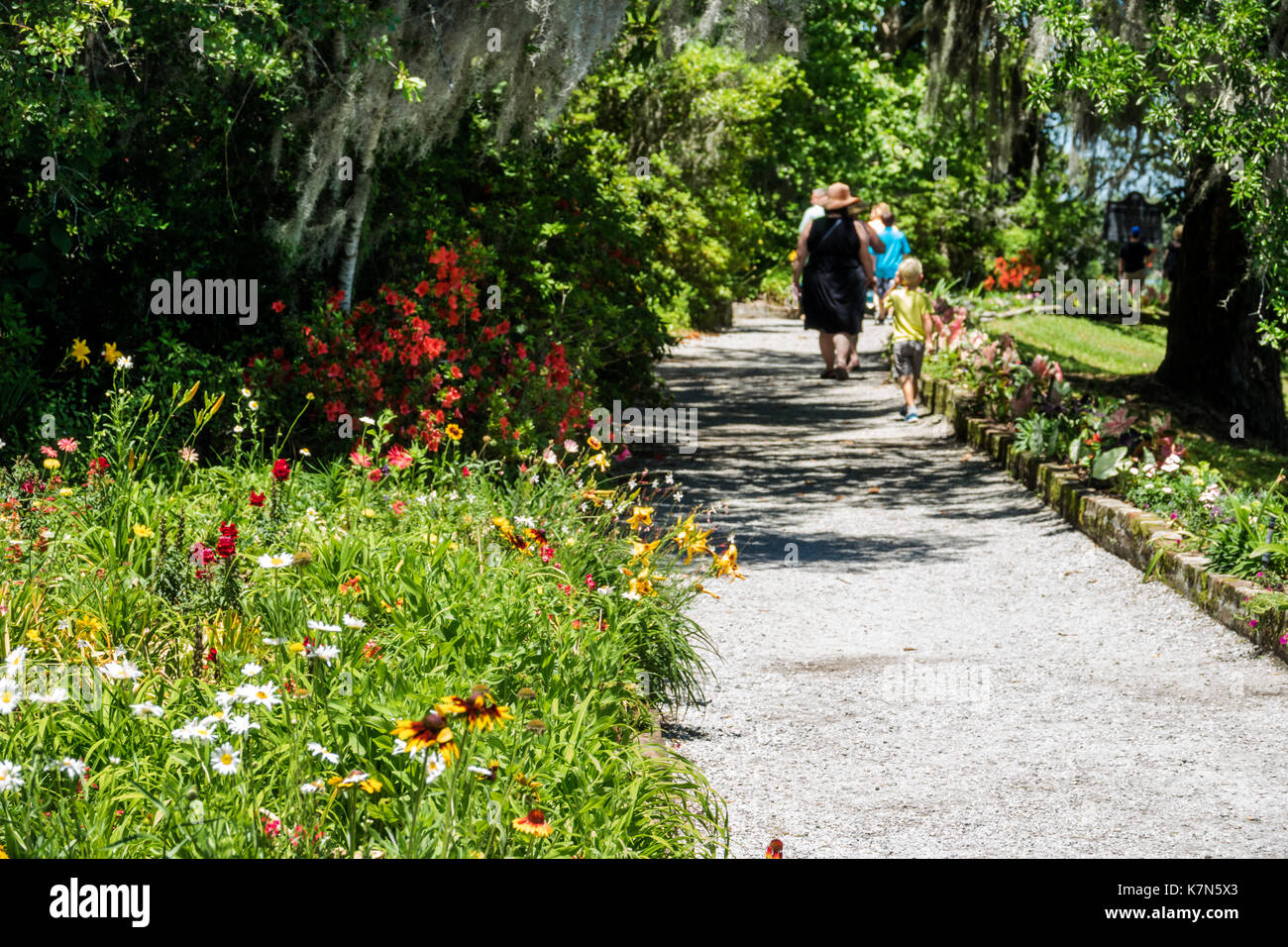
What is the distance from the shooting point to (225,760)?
2.93 meters

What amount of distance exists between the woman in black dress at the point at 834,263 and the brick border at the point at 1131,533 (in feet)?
6.21

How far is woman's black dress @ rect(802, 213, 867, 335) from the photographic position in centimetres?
1280

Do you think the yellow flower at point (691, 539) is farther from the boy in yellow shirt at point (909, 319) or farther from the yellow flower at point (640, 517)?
the boy in yellow shirt at point (909, 319)

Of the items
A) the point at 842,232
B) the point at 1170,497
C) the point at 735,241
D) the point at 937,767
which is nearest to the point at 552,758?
the point at 937,767

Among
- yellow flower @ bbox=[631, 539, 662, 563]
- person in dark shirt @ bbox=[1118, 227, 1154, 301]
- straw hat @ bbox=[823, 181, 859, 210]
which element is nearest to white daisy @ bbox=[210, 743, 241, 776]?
yellow flower @ bbox=[631, 539, 662, 563]

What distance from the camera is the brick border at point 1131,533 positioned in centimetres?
608

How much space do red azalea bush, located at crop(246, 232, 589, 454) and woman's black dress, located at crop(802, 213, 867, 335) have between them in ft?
15.3

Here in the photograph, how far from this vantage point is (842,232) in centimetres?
1280

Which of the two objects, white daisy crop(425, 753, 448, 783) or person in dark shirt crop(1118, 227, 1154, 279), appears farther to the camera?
person in dark shirt crop(1118, 227, 1154, 279)

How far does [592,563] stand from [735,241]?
527 inches

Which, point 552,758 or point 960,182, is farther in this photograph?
point 960,182

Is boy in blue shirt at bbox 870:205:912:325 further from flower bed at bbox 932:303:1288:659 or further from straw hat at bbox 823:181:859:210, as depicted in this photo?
flower bed at bbox 932:303:1288:659

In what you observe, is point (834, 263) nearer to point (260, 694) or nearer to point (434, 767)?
point (260, 694)
